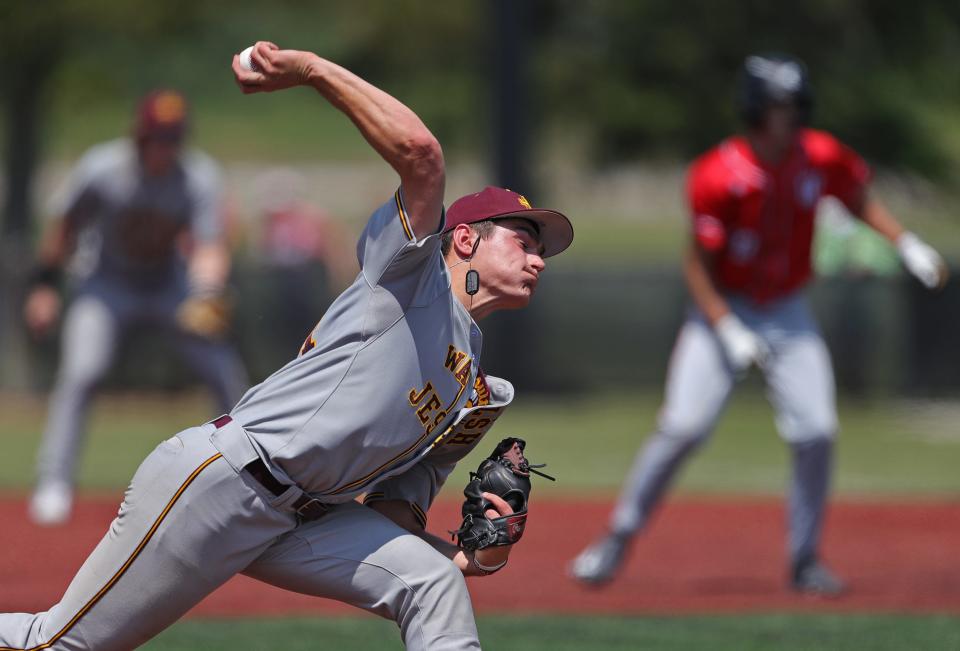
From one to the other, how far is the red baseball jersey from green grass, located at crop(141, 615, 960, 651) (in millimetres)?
1601

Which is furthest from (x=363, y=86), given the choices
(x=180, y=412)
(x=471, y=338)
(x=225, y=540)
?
(x=180, y=412)

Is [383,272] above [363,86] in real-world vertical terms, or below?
below

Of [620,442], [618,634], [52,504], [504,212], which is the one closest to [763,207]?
[618,634]

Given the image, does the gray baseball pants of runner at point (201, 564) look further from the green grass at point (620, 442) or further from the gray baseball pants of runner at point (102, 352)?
the green grass at point (620, 442)

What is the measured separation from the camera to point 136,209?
8742 millimetres

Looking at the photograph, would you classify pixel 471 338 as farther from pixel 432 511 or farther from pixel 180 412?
pixel 180 412

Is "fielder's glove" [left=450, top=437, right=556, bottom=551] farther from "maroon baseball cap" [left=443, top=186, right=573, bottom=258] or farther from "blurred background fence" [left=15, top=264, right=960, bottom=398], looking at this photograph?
"blurred background fence" [left=15, top=264, right=960, bottom=398]

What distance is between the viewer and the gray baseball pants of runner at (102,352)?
8766 millimetres

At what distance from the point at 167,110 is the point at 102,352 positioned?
1.41 metres

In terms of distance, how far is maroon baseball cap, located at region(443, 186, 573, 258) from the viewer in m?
4.05

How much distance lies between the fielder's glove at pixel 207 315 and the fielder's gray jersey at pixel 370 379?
4.52m

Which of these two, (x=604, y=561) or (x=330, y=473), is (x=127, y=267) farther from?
(x=330, y=473)

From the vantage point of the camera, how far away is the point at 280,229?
19688 mm

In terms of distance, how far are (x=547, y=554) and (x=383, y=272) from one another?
186 inches
